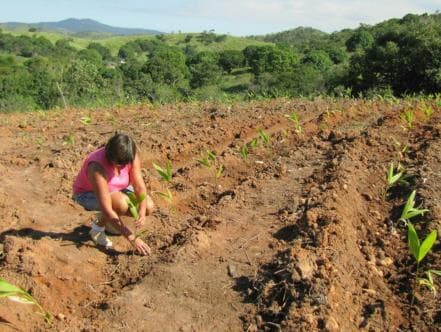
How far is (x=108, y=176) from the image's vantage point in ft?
12.4

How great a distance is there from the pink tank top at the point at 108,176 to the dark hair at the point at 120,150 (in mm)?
97

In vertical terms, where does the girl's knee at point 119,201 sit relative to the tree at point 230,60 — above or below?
above

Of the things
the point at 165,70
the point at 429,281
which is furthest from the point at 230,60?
the point at 429,281

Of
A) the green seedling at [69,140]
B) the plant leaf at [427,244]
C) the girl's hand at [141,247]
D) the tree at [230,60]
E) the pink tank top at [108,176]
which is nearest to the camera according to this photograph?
the plant leaf at [427,244]

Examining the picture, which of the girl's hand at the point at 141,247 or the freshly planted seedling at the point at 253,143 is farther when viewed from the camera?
the freshly planted seedling at the point at 253,143

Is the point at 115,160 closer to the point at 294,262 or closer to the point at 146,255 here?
the point at 146,255

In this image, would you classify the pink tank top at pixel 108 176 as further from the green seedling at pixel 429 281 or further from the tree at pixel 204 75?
the tree at pixel 204 75

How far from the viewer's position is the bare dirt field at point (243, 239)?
310 centimetres

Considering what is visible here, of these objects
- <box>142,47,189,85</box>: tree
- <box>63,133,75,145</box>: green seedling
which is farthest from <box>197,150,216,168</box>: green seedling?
<box>142,47,189,85</box>: tree

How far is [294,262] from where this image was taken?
334cm

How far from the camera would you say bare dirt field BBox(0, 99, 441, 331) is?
3098mm

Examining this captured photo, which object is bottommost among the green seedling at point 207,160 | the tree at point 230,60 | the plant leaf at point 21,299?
the tree at point 230,60

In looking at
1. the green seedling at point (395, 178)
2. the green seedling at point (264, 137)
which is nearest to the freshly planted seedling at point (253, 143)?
the green seedling at point (264, 137)

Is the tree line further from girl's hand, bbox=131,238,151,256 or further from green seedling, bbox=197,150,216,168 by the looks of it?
girl's hand, bbox=131,238,151,256
